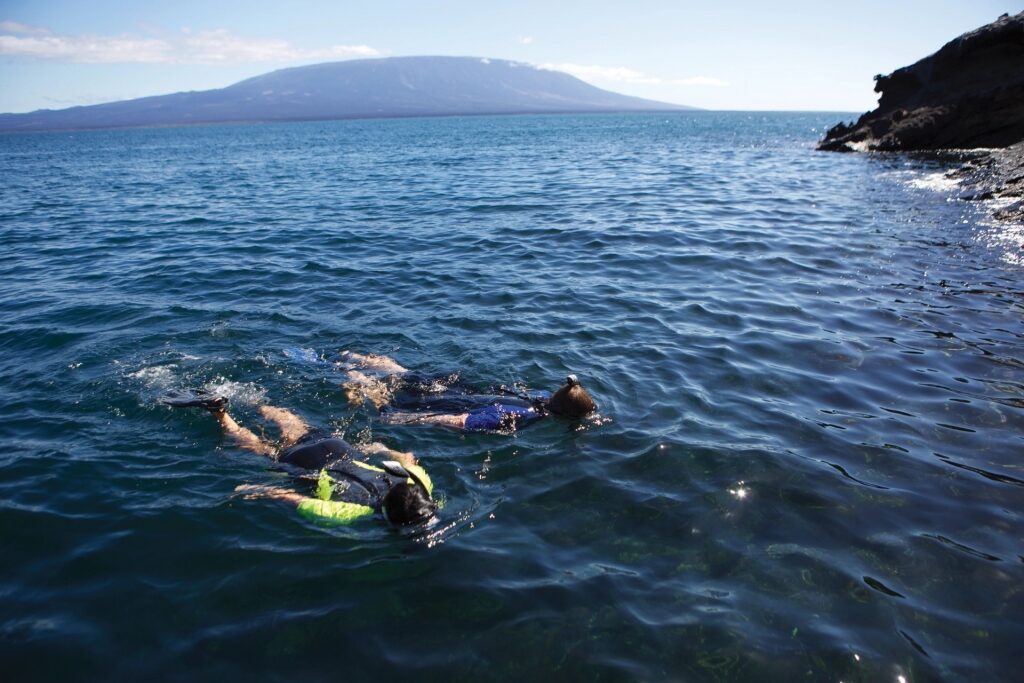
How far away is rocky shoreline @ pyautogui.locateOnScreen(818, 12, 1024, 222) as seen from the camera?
26.9m

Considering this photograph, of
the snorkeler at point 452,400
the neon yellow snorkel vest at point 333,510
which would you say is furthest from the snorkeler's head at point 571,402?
the neon yellow snorkel vest at point 333,510

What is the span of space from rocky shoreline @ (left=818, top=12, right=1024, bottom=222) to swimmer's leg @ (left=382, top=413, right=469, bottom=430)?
2335 cm

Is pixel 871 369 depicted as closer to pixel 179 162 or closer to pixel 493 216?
pixel 493 216

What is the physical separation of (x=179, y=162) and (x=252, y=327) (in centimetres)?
4252

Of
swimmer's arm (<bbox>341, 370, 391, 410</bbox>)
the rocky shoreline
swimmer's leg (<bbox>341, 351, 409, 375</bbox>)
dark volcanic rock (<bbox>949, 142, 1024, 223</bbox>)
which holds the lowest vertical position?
swimmer's arm (<bbox>341, 370, 391, 410</bbox>)

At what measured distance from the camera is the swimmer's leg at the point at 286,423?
7205 mm

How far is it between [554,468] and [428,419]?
191 centimetres

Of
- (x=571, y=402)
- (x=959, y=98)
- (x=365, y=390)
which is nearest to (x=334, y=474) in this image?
(x=365, y=390)

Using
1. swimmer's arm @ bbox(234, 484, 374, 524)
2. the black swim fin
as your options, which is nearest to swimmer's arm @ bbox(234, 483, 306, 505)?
swimmer's arm @ bbox(234, 484, 374, 524)

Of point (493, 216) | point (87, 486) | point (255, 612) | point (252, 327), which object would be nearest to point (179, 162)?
point (493, 216)

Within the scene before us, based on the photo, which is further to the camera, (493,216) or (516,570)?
(493,216)

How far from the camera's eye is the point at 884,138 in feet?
111

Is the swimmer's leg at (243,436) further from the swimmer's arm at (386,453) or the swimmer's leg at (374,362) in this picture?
the swimmer's leg at (374,362)

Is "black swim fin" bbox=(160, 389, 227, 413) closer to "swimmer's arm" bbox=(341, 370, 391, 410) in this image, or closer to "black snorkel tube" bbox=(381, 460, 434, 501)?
"swimmer's arm" bbox=(341, 370, 391, 410)
